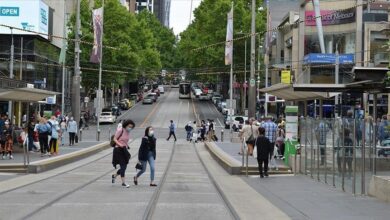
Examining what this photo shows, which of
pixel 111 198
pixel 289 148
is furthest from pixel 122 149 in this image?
pixel 289 148

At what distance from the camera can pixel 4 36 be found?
70750 millimetres

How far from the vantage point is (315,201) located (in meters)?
14.9

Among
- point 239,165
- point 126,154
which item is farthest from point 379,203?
point 239,165

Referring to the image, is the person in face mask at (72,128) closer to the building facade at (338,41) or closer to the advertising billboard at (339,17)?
the building facade at (338,41)

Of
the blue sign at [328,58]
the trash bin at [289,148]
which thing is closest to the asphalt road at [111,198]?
the trash bin at [289,148]

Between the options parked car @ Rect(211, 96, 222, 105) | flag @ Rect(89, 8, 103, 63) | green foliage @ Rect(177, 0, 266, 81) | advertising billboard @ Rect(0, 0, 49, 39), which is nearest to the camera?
flag @ Rect(89, 8, 103, 63)

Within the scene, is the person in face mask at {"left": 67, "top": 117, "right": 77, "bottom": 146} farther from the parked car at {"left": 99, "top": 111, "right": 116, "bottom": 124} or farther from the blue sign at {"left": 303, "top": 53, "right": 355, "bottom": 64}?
the parked car at {"left": 99, "top": 111, "right": 116, "bottom": 124}

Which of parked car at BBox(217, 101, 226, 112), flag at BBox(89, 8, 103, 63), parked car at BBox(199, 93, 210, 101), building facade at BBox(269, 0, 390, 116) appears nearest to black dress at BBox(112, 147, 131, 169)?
flag at BBox(89, 8, 103, 63)

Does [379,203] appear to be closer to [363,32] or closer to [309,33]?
[363,32]

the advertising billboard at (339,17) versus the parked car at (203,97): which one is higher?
the advertising billboard at (339,17)

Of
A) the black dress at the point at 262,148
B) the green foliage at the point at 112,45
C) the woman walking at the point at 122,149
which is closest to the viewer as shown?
the woman walking at the point at 122,149

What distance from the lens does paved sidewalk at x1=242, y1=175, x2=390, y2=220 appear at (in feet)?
41.4

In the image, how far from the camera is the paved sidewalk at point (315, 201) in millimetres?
12617

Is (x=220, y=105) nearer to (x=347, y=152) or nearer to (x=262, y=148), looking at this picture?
(x=262, y=148)
